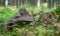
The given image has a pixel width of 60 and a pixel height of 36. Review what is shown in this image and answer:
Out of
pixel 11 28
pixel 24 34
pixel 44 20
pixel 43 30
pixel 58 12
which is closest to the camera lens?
pixel 24 34

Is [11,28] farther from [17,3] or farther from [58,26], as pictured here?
[17,3]

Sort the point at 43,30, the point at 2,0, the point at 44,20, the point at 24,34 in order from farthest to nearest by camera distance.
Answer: the point at 2,0 → the point at 44,20 → the point at 43,30 → the point at 24,34

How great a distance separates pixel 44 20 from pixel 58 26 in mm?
1693

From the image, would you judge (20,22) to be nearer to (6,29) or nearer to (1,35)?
(6,29)

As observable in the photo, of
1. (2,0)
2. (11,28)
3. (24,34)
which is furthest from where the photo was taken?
(2,0)

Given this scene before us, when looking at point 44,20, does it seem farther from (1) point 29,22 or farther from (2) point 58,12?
(2) point 58,12

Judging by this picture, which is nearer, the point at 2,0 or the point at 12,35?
the point at 12,35

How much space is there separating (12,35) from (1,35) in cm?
49

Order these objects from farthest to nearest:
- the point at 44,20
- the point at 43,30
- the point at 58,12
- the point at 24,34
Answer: the point at 58,12, the point at 44,20, the point at 43,30, the point at 24,34

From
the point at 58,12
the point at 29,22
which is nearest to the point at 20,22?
the point at 29,22

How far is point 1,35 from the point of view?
7.63 metres

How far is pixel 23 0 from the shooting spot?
2656 centimetres

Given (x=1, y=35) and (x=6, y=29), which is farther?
(x=6, y=29)

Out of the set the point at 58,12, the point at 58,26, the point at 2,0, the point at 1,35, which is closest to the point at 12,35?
the point at 1,35
